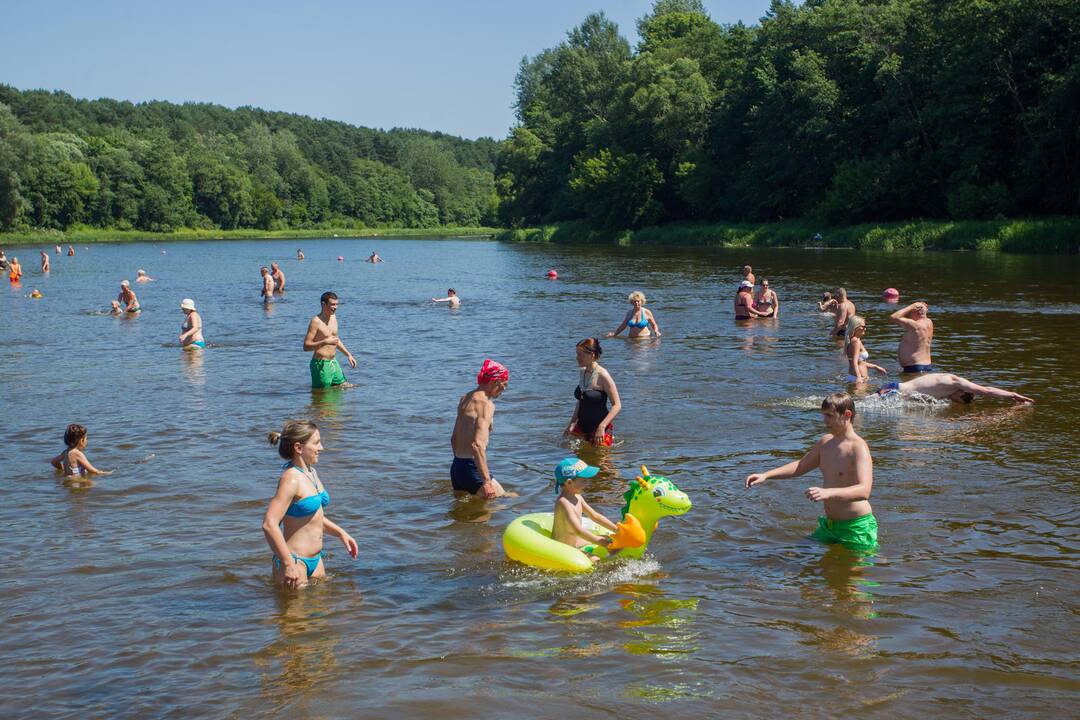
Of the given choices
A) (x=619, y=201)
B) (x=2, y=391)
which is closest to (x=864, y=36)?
(x=619, y=201)

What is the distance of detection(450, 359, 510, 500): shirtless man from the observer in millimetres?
9625

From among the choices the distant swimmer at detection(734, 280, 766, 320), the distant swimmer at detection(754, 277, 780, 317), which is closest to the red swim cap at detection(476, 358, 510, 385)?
the distant swimmer at detection(734, 280, 766, 320)

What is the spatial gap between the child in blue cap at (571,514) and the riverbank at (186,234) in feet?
304

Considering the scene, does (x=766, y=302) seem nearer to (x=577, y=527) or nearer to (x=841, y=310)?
(x=841, y=310)

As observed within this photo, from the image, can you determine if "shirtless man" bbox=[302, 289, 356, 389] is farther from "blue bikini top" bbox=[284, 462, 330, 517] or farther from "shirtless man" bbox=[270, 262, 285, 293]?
"shirtless man" bbox=[270, 262, 285, 293]

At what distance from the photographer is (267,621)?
722cm

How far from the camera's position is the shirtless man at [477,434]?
9.62 metres

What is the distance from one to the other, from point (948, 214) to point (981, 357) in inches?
1739

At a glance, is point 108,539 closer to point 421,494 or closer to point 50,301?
point 421,494

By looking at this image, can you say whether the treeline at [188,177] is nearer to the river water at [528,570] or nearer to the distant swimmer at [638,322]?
the distant swimmer at [638,322]

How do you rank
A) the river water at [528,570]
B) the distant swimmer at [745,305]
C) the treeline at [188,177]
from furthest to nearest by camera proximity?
Result: the treeline at [188,177], the distant swimmer at [745,305], the river water at [528,570]

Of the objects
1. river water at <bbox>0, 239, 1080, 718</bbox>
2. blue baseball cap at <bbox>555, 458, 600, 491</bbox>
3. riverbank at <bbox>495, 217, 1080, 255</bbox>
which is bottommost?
river water at <bbox>0, 239, 1080, 718</bbox>

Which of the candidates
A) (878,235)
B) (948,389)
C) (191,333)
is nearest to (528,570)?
(948,389)

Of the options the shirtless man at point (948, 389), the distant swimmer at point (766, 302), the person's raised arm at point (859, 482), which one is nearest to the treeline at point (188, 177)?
the distant swimmer at point (766, 302)
